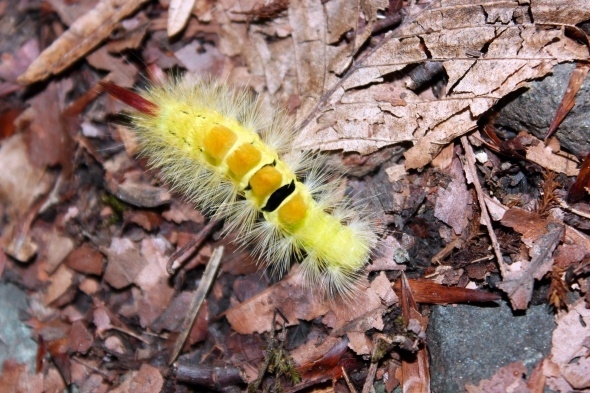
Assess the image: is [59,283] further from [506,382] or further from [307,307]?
[506,382]

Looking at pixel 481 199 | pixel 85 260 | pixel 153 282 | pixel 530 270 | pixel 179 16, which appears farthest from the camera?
pixel 179 16

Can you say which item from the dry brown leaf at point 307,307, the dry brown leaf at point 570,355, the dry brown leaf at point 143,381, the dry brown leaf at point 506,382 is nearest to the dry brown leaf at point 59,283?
the dry brown leaf at point 143,381

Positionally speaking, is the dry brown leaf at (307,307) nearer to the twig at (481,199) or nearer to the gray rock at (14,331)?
the twig at (481,199)

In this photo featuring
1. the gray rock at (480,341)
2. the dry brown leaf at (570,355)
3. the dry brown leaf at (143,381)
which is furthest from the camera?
the dry brown leaf at (143,381)

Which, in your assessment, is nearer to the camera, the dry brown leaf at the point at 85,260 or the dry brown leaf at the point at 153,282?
the dry brown leaf at the point at 153,282

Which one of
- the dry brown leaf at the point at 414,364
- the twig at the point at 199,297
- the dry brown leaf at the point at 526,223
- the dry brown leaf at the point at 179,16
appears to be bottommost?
the dry brown leaf at the point at 414,364

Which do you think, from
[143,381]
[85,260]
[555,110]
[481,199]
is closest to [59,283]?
[85,260]

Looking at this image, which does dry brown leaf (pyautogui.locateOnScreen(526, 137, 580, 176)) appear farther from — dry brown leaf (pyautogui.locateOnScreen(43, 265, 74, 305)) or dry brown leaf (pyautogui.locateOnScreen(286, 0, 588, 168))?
dry brown leaf (pyautogui.locateOnScreen(43, 265, 74, 305))
